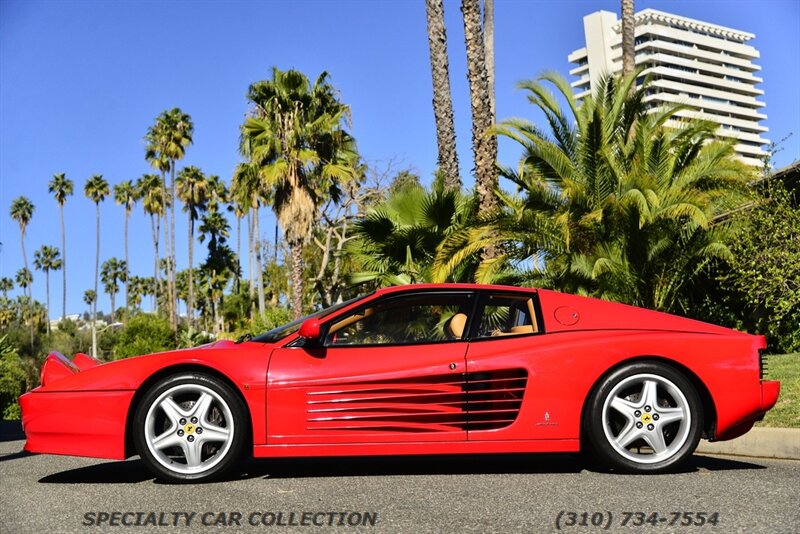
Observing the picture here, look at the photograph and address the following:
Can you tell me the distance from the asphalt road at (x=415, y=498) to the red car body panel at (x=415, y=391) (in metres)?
0.26

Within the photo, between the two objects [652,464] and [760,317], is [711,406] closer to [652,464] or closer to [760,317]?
[652,464]

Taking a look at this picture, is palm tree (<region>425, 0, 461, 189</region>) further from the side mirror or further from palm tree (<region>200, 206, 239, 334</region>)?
palm tree (<region>200, 206, 239, 334</region>)

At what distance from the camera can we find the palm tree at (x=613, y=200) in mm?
12789

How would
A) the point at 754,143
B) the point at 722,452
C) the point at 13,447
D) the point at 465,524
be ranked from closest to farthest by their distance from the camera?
1. the point at 465,524
2. the point at 722,452
3. the point at 13,447
4. the point at 754,143

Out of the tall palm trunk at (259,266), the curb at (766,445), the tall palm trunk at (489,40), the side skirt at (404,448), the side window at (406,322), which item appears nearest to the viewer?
the side skirt at (404,448)

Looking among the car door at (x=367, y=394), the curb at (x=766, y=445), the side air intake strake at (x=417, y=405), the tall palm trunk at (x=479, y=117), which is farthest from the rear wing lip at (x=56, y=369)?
the tall palm trunk at (x=479, y=117)

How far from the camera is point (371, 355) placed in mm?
5297

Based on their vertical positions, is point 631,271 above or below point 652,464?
above

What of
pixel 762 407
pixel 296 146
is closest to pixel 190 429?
pixel 762 407

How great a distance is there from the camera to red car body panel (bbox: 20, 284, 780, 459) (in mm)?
5164

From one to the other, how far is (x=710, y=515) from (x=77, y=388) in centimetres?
374

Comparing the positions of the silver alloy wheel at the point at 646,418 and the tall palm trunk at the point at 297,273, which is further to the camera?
the tall palm trunk at the point at 297,273

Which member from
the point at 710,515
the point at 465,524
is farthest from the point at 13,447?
the point at 710,515

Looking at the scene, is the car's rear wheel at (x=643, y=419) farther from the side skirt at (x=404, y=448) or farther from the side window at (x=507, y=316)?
the side window at (x=507, y=316)
